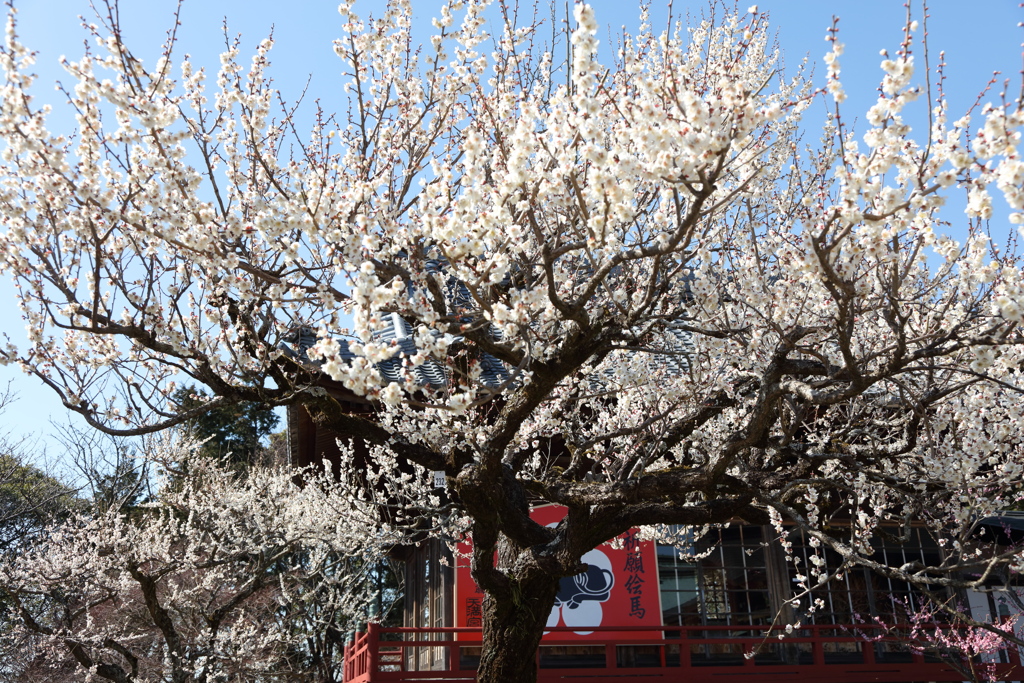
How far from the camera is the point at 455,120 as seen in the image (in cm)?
573

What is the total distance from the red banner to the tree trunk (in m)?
3.43

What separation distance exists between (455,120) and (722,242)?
243cm

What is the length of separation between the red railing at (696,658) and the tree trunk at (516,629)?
2.70 metres

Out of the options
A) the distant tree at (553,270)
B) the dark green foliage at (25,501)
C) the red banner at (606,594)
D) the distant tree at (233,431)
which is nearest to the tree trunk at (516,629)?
the distant tree at (553,270)

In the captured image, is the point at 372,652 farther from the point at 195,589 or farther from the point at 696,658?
the point at 195,589

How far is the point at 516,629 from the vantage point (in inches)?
220

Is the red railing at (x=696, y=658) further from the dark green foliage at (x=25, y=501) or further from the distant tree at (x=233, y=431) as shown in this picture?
the distant tree at (x=233, y=431)

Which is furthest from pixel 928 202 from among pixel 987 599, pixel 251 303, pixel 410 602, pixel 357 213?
pixel 410 602

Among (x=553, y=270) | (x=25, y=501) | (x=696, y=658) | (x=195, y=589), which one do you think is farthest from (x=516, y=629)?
(x=25, y=501)

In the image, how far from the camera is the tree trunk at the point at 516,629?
5.54 metres

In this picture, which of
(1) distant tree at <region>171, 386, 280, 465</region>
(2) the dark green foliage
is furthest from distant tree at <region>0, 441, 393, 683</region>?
(1) distant tree at <region>171, 386, 280, 465</region>

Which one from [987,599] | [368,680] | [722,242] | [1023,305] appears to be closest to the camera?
[1023,305]

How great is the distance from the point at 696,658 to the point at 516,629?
4.89 metres

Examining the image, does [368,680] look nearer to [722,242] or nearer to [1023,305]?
[722,242]
